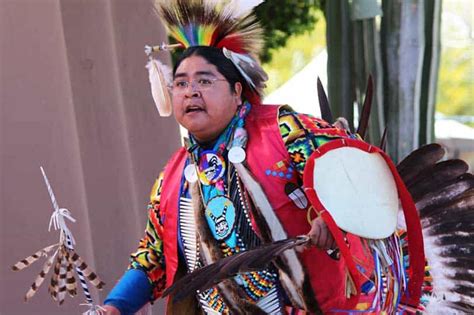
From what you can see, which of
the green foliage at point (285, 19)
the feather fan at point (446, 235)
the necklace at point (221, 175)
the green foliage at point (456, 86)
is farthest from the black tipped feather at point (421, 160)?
the green foliage at point (456, 86)

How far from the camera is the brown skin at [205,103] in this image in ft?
9.45

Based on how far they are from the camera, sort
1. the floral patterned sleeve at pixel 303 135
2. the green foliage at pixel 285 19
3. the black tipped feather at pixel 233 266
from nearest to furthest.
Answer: the black tipped feather at pixel 233 266 → the floral patterned sleeve at pixel 303 135 → the green foliage at pixel 285 19

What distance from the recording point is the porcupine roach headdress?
296cm

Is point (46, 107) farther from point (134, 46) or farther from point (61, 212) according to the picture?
point (61, 212)

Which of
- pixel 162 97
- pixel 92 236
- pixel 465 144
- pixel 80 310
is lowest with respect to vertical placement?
pixel 465 144

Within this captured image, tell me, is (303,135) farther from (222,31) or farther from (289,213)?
(222,31)

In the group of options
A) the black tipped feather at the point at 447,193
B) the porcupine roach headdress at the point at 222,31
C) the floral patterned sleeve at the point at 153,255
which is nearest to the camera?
the porcupine roach headdress at the point at 222,31

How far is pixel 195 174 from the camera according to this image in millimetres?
2957

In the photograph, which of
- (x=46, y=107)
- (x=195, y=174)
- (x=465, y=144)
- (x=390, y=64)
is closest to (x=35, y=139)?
(x=46, y=107)

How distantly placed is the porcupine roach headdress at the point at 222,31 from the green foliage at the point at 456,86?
8347 millimetres

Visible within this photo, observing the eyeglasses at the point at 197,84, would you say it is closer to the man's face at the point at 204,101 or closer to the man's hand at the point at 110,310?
the man's face at the point at 204,101

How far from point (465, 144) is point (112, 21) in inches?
178

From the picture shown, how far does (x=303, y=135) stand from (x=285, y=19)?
5807 mm

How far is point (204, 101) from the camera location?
288 cm
